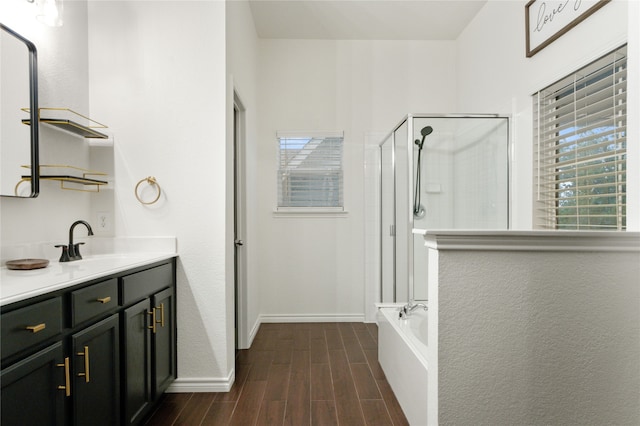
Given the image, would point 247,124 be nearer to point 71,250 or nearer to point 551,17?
point 71,250

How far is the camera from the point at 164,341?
6.92ft

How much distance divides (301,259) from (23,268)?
8.29ft

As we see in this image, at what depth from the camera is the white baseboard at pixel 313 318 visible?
382cm

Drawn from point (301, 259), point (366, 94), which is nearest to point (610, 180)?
point (366, 94)

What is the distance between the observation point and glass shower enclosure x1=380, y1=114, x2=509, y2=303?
2.82m

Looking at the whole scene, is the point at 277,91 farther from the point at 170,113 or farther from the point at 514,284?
the point at 514,284

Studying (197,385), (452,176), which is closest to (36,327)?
(197,385)

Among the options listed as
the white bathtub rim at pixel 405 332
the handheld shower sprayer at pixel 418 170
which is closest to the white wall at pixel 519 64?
the handheld shower sprayer at pixel 418 170

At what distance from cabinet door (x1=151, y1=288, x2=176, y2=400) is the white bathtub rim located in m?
1.35

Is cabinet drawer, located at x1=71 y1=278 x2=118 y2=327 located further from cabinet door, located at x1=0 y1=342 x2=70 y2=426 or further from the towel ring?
the towel ring

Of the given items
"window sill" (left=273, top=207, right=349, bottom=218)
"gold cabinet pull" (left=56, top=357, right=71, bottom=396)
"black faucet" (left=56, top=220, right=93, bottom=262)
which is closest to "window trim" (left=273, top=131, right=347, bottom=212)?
"window sill" (left=273, top=207, right=349, bottom=218)

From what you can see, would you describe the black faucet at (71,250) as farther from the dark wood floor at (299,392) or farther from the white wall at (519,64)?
the white wall at (519,64)

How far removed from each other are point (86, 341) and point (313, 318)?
264 centimetres

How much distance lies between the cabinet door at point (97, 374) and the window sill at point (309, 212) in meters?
2.29
